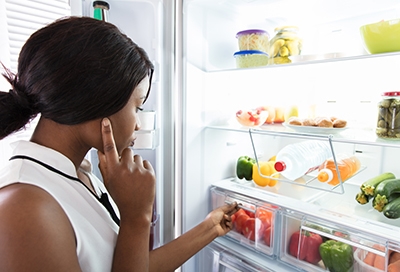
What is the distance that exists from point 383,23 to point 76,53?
0.88 m

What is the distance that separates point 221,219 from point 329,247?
397 millimetres

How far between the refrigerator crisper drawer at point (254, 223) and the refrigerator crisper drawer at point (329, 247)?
0.16 feet

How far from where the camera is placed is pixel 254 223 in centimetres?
118

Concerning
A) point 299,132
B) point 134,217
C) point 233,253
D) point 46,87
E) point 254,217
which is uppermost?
point 46,87

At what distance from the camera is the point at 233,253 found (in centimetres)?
117

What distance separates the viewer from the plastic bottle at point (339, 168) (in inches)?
40.9

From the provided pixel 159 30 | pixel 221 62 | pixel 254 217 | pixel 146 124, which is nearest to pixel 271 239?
pixel 254 217

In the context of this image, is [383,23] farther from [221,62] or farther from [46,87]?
[46,87]

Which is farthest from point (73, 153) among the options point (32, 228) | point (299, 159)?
point (299, 159)

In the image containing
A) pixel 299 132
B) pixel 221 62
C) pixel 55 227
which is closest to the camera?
pixel 55 227

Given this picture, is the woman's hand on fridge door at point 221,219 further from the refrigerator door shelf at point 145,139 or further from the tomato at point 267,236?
the refrigerator door shelf at point 145,139

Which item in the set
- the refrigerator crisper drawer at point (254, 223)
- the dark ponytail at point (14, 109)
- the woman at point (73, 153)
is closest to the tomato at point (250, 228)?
the refrigerator crisper drawer at point (254, 223)

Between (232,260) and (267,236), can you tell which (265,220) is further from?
(232,260)

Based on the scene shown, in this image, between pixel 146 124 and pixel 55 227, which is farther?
pixel 146 124
